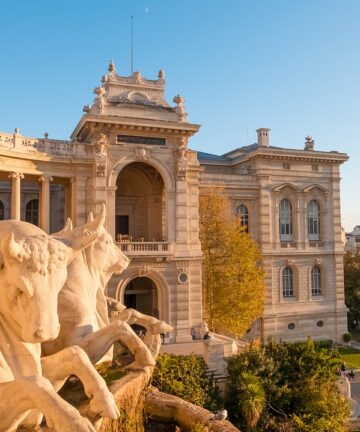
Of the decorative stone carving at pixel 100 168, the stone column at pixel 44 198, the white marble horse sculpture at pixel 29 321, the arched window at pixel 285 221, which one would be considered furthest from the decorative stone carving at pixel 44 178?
the white marble horse sculpture at pixel 29 321

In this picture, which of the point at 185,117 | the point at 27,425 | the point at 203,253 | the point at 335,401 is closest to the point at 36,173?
the point at 185,117

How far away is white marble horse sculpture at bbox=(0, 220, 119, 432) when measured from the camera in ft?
15.6

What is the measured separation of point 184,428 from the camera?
9461 mm

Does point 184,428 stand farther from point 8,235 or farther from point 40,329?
point 8,235

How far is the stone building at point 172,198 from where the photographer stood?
89.0 feet

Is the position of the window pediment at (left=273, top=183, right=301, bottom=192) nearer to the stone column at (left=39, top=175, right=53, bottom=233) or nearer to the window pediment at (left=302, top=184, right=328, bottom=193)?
the window pediment at (left=302, top=184, right=328, bottom=193)

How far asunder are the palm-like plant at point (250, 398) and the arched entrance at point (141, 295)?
43.7 feet

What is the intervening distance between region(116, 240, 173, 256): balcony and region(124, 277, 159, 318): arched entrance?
3478 millimetres

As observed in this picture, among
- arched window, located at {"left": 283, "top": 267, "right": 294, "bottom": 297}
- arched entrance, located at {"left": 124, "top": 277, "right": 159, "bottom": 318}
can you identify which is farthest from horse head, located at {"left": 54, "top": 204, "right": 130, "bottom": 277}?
arched window, located at {"left": 283, "top": 267, "right": 294, "bottom": 297}

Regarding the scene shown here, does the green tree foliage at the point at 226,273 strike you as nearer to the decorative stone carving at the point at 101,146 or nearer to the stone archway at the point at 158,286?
the stone archway at the point at 158,286

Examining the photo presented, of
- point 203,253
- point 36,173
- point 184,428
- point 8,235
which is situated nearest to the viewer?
point 8,235

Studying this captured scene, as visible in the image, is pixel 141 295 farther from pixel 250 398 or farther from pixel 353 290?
pixel 353 290

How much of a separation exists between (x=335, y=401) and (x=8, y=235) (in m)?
16.9

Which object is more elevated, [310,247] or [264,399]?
[310,247]
